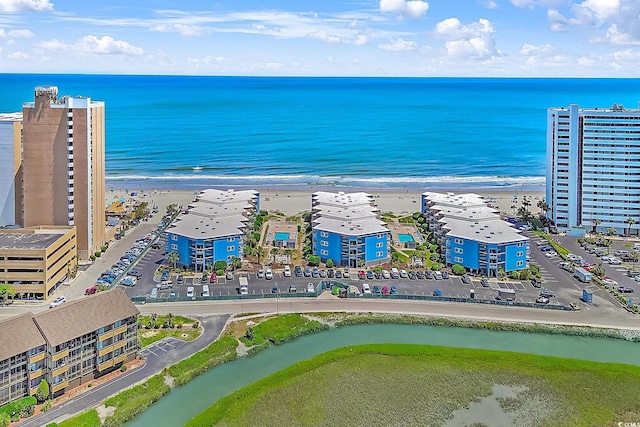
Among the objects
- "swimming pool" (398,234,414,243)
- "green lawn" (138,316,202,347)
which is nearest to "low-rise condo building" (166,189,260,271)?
"green lawn" (138,316,202,347)

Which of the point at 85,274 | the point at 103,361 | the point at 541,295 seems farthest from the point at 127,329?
the point at 541,295

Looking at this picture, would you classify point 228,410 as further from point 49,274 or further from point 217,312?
point 49,274

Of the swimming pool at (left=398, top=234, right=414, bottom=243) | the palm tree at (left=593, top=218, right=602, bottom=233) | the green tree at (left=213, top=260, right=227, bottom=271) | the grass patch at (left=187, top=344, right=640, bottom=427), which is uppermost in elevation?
the palm tree at (left=593, top=218, right=602, bottom=233)

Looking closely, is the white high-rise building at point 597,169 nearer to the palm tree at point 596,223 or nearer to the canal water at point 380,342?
the palm tree at point 596,223

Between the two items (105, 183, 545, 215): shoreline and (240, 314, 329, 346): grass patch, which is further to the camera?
(105, 183, 545, 215): shoreline

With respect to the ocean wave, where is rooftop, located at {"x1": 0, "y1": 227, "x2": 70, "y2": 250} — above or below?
below

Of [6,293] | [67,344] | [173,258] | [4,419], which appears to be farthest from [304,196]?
[4,419]

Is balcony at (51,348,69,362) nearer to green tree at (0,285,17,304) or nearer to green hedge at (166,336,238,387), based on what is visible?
green hedge at (166,336,238,387)
